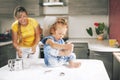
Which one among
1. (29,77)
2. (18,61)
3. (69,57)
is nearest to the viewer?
(29,77)

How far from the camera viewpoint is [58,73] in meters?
1.72

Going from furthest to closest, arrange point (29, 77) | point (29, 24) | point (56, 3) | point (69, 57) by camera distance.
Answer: point (56, 3), point (29, 24), point (69, 57), point (29, 77)

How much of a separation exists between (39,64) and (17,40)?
2.05ft

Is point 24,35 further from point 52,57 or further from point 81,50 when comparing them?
point 81,50

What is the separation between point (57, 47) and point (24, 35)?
85 centimetres

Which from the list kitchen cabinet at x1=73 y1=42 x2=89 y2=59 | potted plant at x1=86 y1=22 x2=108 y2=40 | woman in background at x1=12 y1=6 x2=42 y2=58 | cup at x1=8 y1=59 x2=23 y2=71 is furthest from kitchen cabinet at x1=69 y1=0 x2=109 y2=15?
cup at x1=8 y1=59 x2=23 y2=71

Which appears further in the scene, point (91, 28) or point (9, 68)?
point (91, 28)

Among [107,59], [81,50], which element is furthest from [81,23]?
[107,59]

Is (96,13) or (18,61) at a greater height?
(96,13)

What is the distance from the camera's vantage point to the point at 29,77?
1.64m

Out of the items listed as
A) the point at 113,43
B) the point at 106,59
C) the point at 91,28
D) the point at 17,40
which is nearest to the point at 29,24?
the point at 17,40

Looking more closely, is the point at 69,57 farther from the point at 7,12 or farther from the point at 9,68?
the point at 7,12

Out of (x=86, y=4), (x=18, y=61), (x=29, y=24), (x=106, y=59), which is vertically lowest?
(x=106, y=59)

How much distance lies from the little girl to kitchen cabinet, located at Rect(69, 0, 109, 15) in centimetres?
270
